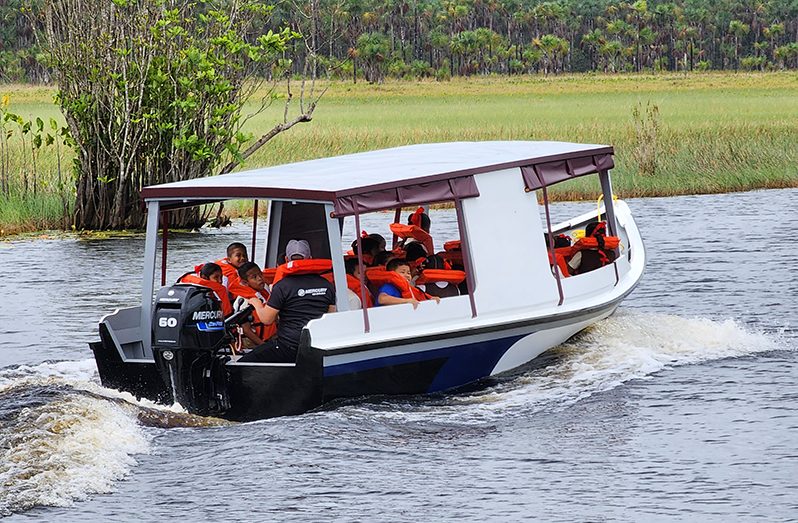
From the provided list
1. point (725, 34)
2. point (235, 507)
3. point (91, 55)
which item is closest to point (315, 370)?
point (235, 507)

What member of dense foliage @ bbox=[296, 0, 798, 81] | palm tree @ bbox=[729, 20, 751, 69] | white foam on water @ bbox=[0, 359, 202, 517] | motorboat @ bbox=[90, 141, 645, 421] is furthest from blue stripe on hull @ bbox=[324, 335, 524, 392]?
palm tree @ bbox=[729, 20, 751, 69]

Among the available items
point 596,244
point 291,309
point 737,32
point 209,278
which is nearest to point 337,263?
point 291,309

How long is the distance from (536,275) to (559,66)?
321 ft

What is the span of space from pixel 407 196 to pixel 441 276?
102 centimetres

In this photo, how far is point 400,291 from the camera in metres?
11.6

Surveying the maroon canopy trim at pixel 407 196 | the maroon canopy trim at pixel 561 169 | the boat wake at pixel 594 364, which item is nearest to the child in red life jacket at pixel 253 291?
the maroon canopy trim at pixel 407 196

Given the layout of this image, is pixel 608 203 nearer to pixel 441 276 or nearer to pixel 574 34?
pixel 441 276

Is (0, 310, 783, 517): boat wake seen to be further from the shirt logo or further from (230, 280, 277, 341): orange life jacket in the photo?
(230, 280, 277, 341): orange life jacket

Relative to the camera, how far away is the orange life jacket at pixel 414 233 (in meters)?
13.5

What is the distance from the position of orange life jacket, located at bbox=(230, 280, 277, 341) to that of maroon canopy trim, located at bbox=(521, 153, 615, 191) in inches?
101

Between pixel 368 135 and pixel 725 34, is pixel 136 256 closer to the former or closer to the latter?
pixel 368 135

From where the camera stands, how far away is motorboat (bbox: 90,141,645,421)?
35.4ft

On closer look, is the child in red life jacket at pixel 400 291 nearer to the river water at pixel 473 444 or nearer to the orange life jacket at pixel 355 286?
the orange life jacket at pixel 355 286

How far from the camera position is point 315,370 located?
35.1ft
